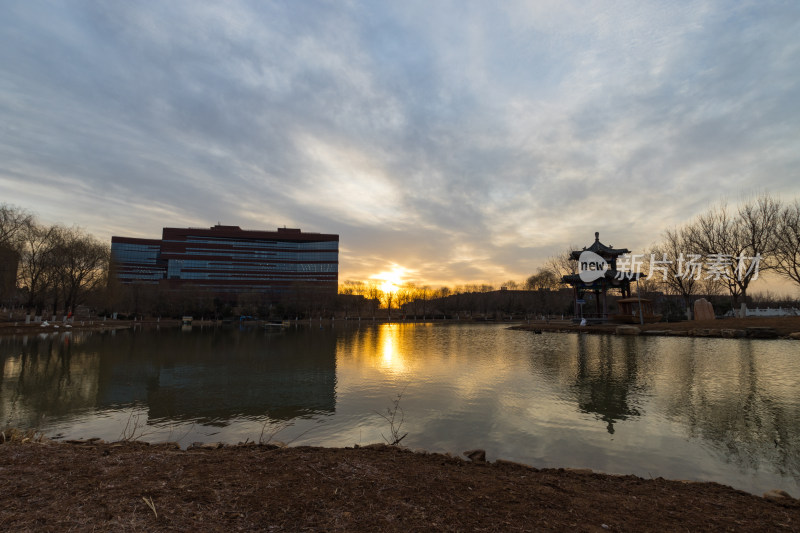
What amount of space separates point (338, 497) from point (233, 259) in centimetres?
13779

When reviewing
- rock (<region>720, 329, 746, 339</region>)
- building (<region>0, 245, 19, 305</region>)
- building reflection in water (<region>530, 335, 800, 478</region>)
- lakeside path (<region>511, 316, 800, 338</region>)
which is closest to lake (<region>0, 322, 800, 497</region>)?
building reflection in water (<region>530, 335, 800, 478</region>)

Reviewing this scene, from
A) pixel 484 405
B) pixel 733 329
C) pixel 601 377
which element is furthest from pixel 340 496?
pixel 733 329

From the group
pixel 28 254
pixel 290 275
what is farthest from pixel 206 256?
pixel 28 254

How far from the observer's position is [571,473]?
21.9ft

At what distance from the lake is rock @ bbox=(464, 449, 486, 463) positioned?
745 mm

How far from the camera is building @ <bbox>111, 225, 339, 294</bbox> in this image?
419ft

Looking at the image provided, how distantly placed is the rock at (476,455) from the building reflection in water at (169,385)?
5.86m

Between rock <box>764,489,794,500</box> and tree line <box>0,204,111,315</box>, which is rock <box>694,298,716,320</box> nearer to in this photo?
rock <box>764,489,794,500</box>

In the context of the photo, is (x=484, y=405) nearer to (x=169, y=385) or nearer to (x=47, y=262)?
(x=169, y=385)

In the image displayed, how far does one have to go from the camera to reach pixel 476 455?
784 cm

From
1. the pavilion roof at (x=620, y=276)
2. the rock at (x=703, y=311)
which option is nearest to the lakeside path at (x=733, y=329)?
the rock at (x=703, y=311)

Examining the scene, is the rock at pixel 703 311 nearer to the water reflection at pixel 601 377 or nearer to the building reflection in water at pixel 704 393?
the building reflection in water at pixel 704 393

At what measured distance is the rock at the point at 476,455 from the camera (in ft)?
24.9

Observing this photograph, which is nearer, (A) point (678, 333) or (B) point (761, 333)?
(B) point (761, 333)
